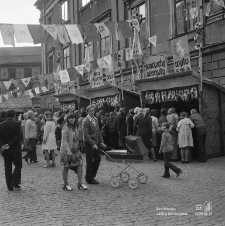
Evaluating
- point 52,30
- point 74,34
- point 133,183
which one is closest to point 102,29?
point 74,34

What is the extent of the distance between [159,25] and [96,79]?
3870mm

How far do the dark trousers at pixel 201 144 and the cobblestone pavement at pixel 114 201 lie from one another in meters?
1.71

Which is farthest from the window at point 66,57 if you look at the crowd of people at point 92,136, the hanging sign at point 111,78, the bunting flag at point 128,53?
the crowd of people at point 92,136

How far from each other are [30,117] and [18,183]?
5.01 meters

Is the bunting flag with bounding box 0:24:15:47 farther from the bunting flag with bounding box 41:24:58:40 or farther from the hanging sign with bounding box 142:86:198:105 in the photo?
the hanging sign with bounding box 142:86:198:105

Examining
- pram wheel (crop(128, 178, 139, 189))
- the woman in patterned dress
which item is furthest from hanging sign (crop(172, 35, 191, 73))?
the woman in patterned dress

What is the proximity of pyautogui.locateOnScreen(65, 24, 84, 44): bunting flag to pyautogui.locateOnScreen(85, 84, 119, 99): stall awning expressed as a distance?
9.10 feet

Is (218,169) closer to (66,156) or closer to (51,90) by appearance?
(66,156)

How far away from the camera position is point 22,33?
14008mm

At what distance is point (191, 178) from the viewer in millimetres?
9023

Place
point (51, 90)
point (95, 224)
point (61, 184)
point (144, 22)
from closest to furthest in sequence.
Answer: point (95, 224) < point (61, 184) < point (144, 22) < point (51, 90)

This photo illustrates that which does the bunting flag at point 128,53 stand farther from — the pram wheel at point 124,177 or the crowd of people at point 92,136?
the pram wheel at point 124,177

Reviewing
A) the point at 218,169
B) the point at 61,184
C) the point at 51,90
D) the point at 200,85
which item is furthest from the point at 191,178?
the point at 51,90

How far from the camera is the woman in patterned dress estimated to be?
791 cm
